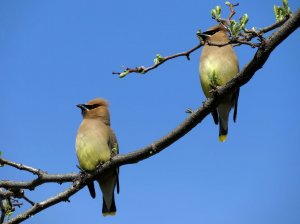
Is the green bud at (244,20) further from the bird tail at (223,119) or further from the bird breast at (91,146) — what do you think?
the bird breast at (91,146)

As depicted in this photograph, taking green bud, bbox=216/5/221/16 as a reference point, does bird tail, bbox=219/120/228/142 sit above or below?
above

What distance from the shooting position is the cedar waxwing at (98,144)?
5.93 meters

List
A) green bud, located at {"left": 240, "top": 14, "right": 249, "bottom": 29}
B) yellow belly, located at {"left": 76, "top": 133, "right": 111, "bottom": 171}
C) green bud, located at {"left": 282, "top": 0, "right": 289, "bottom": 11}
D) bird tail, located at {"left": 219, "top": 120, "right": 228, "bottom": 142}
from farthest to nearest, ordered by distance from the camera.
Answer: bird tail, located at {"left": 219, "top": 120, "right": 228, "bottom": 142}
yellow belly, located at {"left": 76, "top": 133, "right": 111, "bottom": 171}
green bud, located at {"left": 240, "top": 14, "right": 249, "bottom": 29}
green bud, located at {"left": 282, "top": 0, "right": 289, "bottom": 11}

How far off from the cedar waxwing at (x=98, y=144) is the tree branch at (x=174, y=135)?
0.56 metres

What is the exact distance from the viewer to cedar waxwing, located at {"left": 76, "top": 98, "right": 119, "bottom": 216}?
19.5 feet

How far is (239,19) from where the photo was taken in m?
3.35

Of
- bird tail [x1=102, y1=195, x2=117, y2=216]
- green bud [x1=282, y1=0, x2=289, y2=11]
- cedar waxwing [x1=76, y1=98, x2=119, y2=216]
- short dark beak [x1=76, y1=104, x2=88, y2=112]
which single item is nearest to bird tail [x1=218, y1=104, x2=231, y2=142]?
cedar waxwing [x1=76, y1=98, x2=119, y2=216]

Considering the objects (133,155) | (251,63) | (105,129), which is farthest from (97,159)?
(251,63)

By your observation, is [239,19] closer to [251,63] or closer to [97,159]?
[251,63]

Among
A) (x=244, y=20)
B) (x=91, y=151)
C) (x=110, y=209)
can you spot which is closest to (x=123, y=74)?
(x=244, y=20)

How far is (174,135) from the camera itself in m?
3.77

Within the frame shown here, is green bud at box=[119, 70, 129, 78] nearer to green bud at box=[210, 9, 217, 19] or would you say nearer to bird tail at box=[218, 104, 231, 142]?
green bud at box=[210, 9, 217, 19]

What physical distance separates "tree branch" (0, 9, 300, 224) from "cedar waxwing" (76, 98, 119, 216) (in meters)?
0.56

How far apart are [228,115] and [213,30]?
1.15 meters
